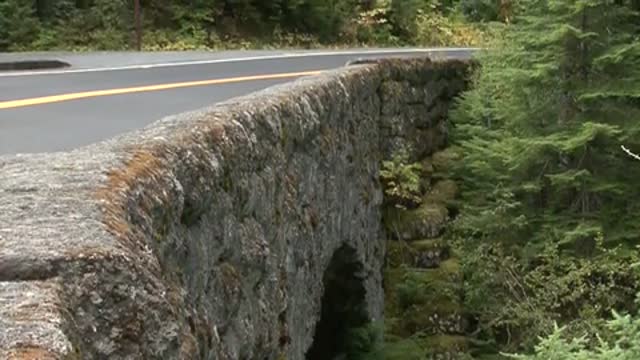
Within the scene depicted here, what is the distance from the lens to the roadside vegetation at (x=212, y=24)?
24.6 meters

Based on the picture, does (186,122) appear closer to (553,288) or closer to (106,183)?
(106,183)

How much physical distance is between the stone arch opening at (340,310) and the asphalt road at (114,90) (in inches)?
87.0

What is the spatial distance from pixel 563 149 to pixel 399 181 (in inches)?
88.1

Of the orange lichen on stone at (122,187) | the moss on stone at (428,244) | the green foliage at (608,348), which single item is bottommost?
the moss on stone at (428,244)

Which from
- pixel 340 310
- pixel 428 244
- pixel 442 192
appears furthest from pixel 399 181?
pixel 340 310

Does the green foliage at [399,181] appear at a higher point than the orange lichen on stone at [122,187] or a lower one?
lower

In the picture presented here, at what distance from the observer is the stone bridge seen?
8.58ft

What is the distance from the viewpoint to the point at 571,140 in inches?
507

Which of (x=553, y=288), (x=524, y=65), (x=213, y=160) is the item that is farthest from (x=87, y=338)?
(x=524, y=65)

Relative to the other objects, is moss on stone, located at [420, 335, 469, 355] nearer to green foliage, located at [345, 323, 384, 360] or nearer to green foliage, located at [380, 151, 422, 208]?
green foliage, located at [345, 323, 384, 360]

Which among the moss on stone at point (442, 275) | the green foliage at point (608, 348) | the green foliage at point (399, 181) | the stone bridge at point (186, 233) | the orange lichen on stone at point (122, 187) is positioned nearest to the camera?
the stone bridge at point (186, 233)

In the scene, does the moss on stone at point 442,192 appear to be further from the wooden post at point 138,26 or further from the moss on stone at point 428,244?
the wooden post at point 138,26

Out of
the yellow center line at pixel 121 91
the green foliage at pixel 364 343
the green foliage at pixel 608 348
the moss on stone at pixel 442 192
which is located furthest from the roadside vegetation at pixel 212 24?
the green foliage at pixel 608 348

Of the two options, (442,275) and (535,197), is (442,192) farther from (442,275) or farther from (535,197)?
(442,275)
